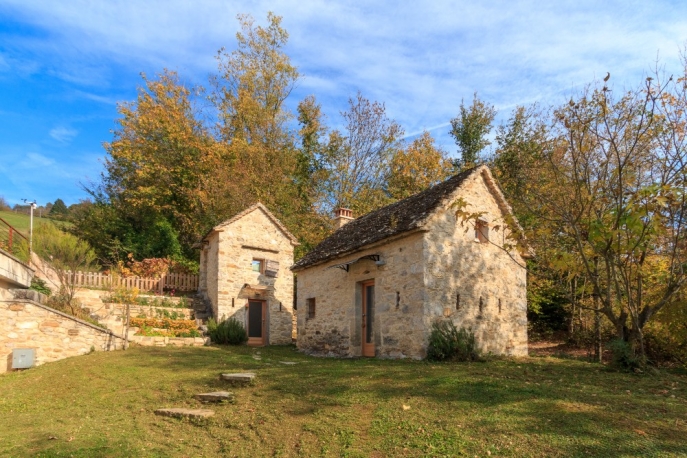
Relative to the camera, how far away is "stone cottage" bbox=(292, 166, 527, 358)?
12.4 m

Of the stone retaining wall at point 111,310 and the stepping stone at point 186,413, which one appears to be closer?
the stepping stone at point 186,413

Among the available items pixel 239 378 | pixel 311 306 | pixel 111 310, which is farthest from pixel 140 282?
pixel 239 378

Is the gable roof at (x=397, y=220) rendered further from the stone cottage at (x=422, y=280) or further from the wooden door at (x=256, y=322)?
the wooden door at (x=256, y=322)

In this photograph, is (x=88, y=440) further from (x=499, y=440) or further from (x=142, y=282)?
(x=142, y=282)

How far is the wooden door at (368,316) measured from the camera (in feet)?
46.8

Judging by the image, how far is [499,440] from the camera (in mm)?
5438

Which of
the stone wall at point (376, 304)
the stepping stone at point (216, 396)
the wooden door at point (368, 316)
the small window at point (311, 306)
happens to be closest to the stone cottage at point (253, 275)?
the stone wall at point (376, 304)

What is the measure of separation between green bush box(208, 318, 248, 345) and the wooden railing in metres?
7.34

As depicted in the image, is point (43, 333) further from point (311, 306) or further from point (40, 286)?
point (311, 306)

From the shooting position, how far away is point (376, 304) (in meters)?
13.6

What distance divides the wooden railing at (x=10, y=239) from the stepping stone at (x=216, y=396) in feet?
38.9

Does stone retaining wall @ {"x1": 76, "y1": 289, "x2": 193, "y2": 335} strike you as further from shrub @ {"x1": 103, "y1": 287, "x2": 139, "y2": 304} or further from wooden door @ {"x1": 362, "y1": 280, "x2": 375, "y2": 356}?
wooden door @ {"x1": 362, "y1": 280, "x2": 375, "y2": 356}

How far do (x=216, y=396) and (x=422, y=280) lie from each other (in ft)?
20.3

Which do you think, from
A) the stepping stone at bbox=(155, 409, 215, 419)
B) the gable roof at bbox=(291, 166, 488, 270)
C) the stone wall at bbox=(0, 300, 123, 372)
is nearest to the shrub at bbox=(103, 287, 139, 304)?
the stone wall at bbox=(0, 300, 123, 372)
